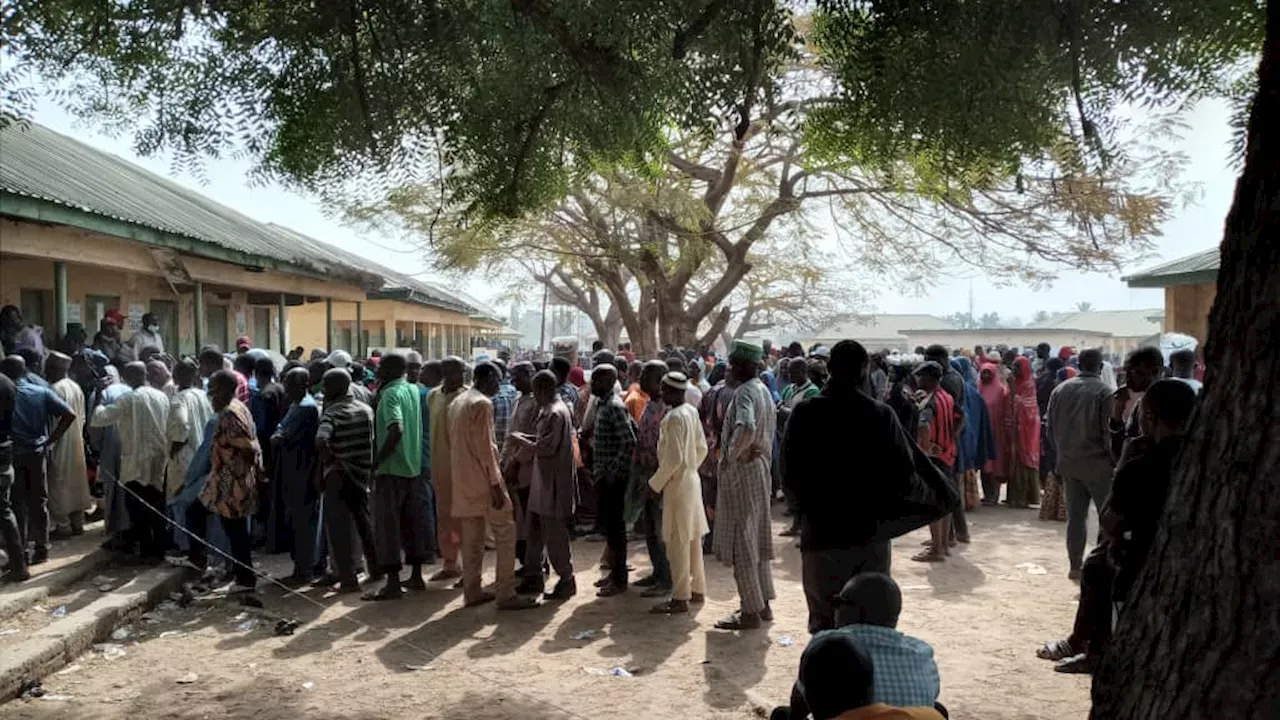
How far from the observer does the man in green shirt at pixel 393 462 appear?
786cm

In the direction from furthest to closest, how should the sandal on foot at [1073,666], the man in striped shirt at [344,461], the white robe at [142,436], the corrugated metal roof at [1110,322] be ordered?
the corrugated metal roof at [1110,322]
the white robe at [142,436]
the man in striped shirt at [344,461]
the sandal on foot at [1073,666]

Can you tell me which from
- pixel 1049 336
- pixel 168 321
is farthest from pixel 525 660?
pixel 1049 336

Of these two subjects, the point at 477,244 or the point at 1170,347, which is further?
the point at 477,244

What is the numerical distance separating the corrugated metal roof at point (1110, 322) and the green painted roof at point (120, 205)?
231 feet

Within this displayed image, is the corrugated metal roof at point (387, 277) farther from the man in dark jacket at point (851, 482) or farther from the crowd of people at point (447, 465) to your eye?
the man in dark jacket at point (851, 482)

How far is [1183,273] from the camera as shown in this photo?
17.1m

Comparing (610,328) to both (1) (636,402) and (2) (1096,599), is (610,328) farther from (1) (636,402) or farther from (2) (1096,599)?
(2) (1096,599)

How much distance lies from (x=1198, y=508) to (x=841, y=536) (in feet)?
8.12

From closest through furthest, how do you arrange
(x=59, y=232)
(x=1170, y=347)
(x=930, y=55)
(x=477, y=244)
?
1. (x=930, y=55)
2. (x=59, y=232)
3. (x=1170, y=347)
4. (x=477, y=244)

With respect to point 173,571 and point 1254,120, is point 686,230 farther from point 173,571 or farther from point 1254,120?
point 1254,120

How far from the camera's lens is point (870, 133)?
530cm

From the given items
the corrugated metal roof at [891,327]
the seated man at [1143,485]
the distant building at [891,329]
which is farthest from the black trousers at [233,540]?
the corrugated metal roof at [891,327]

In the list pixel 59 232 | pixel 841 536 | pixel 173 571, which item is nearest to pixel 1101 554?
pixel 841 536

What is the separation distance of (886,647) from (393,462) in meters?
5.55
